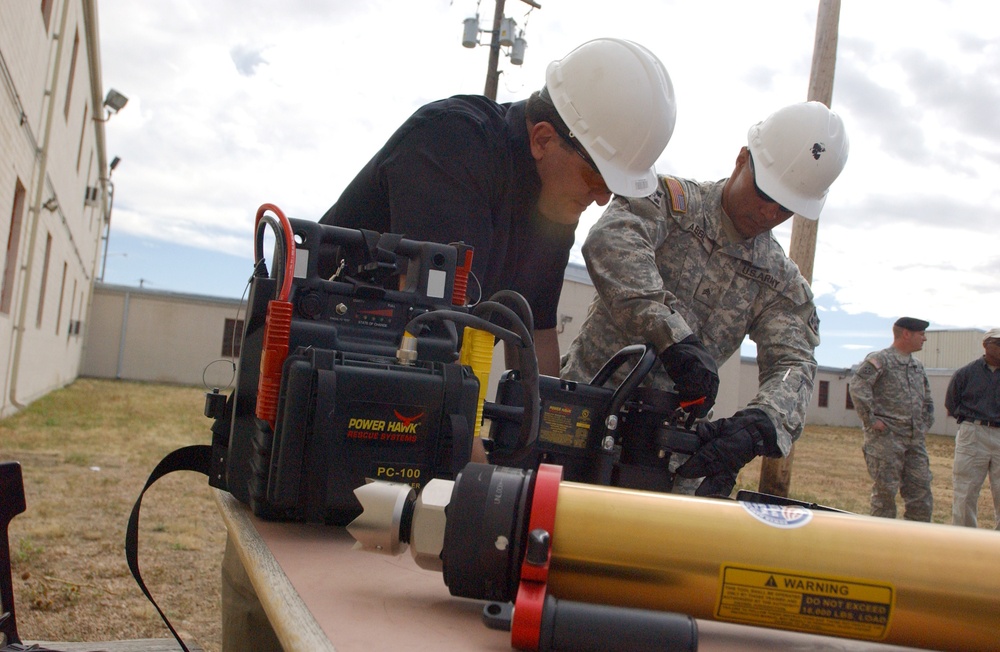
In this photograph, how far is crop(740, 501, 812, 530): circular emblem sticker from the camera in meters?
0.92

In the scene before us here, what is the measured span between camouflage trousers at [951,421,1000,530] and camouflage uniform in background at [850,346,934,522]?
0.34m

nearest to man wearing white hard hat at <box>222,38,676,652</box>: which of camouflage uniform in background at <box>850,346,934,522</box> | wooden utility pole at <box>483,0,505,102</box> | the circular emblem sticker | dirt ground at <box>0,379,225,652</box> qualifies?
the circular emblem sticker

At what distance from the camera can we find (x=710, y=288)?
274cm

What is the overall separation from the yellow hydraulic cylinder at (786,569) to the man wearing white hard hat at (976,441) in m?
7.03

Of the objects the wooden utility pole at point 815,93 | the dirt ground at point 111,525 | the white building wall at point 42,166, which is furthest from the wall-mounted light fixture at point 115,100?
the wooden utility pole at point 815,93

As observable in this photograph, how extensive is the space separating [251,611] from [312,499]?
689 mm

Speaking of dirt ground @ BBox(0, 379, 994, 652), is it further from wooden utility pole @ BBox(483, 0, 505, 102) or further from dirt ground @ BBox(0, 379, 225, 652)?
wooden utility pole @ BBox(483, 0, 505, 102)

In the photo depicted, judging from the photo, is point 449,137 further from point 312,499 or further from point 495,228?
point 312,499

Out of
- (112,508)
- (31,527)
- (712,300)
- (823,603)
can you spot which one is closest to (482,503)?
(823,603)

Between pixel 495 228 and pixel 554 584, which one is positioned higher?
pixel 495 228

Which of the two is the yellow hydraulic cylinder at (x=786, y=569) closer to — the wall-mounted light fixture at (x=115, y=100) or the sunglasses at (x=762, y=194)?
the sunglasses at (x=762, y=194)

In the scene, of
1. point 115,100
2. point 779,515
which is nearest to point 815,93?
point 779,515

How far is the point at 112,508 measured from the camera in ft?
18.7

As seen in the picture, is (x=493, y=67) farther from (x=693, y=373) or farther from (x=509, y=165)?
(x=693, y=373)
